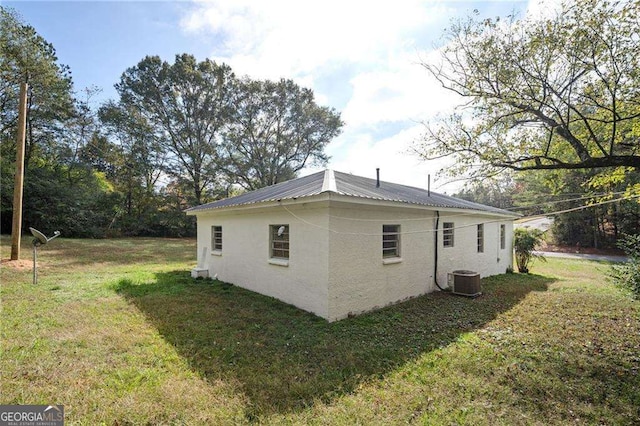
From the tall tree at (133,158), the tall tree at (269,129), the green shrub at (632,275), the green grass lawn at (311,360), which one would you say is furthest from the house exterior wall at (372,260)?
the tall tree at (133,158)

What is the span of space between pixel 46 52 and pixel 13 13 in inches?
131

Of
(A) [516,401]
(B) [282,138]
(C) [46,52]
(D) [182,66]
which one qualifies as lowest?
(A) [516,401]

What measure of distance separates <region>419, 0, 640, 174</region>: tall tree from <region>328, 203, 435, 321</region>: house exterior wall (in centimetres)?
239

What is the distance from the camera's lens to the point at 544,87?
6.07 m

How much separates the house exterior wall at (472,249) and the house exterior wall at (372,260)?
953mm

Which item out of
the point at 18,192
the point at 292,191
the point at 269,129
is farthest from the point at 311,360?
the point at 269,129

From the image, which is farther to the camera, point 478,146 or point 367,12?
point 478,146

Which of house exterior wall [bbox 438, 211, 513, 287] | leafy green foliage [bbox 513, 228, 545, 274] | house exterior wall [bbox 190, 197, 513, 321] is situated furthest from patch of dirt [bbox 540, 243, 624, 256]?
house exterior wall [bbox 190, 197, 513, 321]

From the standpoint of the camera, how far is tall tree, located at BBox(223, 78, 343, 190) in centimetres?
2577

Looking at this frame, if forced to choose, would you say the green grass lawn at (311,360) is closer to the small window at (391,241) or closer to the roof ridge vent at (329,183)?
the small window at (391,241)

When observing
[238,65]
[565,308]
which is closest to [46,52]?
[238,65]

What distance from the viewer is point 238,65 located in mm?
25453

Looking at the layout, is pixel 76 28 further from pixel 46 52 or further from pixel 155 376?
pixel 46 52

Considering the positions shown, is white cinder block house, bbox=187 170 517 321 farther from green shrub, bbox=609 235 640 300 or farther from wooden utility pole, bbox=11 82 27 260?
wooden utility pole, bbox=11 82 27 260
